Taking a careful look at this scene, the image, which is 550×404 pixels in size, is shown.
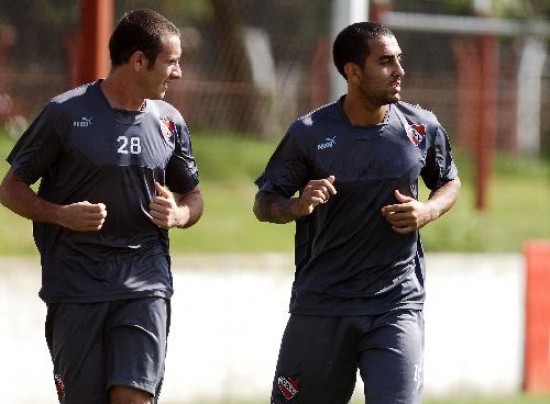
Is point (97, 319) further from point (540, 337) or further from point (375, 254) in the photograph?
point (540, 337)

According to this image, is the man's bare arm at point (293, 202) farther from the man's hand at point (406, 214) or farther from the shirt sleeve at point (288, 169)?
the man's hand at point (406, 214)

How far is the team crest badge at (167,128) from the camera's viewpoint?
706 cm

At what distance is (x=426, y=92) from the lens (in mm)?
13406

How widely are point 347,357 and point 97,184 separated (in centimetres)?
137

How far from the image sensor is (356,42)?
7.16m

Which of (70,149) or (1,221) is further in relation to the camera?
(1,221)

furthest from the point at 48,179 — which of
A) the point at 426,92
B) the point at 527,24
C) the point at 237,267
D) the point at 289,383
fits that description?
the point at 527,24

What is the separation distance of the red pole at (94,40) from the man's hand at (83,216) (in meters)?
2.51

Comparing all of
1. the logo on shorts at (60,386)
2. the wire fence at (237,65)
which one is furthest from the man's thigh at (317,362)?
the wire fence at (237,65)

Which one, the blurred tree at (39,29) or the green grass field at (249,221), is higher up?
the blurred tree at (39,29)

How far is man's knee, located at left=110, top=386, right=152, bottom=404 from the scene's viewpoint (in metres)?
6.86

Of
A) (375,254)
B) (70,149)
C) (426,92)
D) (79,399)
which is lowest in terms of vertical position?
(79,399)

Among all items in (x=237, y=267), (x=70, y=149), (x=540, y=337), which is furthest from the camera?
(x=540, y=337)

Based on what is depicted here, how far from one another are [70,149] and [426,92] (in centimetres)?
695
